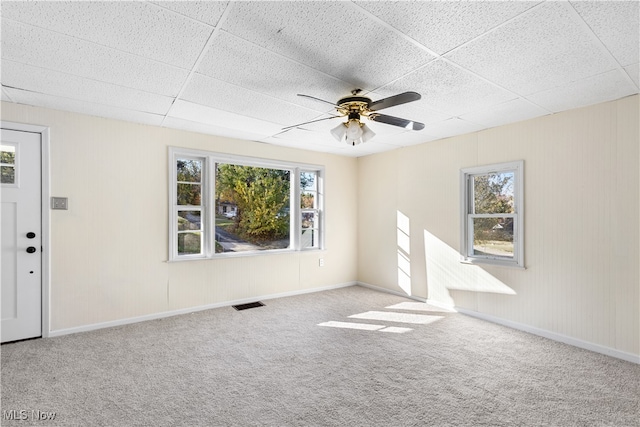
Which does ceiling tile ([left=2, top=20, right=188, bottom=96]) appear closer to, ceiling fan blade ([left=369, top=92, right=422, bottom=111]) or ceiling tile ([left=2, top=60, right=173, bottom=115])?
ceiling tile ([left=2, top=60, right=173, bottom=115])

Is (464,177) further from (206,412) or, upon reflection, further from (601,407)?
(206,412)

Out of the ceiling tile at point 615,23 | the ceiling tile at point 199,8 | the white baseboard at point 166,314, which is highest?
the ceiling tile at point 199,8

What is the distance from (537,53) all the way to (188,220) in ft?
13.6

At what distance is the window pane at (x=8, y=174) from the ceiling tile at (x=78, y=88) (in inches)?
37.1

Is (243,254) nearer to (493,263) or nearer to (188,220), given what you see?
(188,220)

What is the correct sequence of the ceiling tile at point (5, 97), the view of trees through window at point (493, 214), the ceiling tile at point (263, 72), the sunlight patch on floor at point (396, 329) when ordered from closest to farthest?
the ceiling tile at point (263, 72)
the ceiling tile at point (5, 97)
the sunlight patch on floor at point (396, 329)
the view of trees through window at point (493, 214)

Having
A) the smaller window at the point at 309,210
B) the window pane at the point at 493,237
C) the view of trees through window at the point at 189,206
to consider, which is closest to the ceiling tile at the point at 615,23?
the window pane at the point at 493,237

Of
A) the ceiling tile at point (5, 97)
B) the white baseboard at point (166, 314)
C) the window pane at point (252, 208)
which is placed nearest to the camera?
the ceiling tile at point (5, 97)

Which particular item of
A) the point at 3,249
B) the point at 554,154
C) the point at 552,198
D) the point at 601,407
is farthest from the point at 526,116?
the point at 3,249

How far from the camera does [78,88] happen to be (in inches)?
110

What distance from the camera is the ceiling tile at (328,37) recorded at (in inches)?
68.7

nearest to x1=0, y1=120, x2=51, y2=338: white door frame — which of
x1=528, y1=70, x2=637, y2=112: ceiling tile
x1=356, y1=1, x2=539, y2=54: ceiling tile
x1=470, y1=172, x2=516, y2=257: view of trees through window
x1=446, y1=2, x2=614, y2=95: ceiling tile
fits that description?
x1=356, y1=1, x2=539, y2=54: ceiling tile

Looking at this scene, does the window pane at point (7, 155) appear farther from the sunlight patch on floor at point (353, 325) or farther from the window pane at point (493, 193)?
the window pane at point (493, 193)

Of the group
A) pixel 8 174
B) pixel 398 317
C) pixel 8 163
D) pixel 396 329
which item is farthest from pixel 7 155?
pixel 398 317
